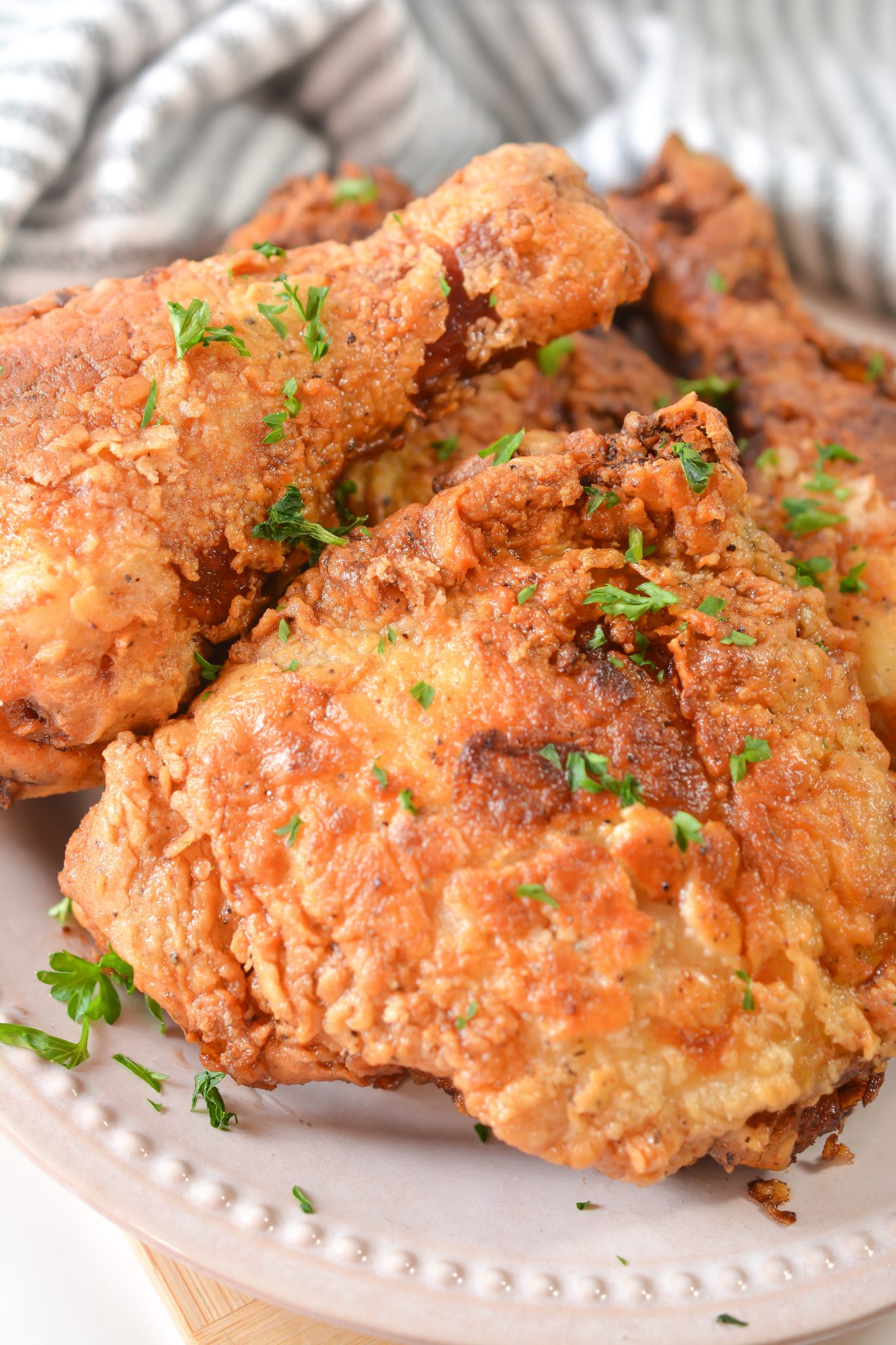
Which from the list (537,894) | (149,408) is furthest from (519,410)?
(537,894)

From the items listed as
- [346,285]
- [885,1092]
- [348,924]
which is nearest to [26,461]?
[346,285]

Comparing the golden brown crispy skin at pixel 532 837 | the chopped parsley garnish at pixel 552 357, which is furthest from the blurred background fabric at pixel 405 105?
the golden brown crispy skin at pixel 532 837

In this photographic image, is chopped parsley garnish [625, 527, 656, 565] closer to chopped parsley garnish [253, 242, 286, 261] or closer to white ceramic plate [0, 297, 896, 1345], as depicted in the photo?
chopped parsley garnish [253, 242, 286, 261]

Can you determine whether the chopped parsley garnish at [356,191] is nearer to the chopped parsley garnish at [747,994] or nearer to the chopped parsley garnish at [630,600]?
the chopped parsley garnish at [630,600]

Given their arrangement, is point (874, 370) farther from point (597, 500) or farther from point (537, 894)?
point (537, 894)

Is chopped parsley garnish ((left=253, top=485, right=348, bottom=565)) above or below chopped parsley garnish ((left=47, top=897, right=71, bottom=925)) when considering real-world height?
above

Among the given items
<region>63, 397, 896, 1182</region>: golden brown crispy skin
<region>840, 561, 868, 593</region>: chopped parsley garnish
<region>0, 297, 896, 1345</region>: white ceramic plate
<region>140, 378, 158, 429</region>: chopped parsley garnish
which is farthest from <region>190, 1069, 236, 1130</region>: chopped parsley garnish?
<region>840, 561, 868, 593</region>: chopped parsley garnish
